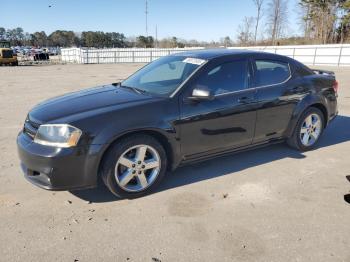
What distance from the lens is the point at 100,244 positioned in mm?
2996

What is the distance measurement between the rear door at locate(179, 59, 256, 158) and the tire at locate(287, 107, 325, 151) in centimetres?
102

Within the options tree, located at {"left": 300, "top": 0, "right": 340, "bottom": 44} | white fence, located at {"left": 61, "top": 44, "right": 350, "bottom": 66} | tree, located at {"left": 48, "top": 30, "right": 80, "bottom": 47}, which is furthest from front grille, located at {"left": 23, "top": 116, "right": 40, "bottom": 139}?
tree, located at {"left": 48, "top": 30, "right": 80, "bottom": 47}

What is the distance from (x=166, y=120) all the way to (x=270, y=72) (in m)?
1.92

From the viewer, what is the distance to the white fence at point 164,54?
2733 centimetres

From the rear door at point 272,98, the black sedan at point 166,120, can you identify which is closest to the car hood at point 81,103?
the black sedan at point 166,120

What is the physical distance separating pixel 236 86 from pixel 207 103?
22.3 inches

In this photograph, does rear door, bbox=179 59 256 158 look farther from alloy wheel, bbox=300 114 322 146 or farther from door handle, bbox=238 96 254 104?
alloy wheel, bbox=300 114 322 146

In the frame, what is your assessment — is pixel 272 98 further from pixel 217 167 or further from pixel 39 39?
pixel 39 39

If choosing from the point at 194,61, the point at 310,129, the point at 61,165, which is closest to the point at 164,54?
the point at 310,129

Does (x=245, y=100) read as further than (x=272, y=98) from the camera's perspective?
No

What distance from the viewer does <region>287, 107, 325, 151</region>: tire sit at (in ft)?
17.1

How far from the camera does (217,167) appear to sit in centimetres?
472

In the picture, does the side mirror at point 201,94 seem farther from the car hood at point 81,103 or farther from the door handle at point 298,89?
the door handle at point 298,89

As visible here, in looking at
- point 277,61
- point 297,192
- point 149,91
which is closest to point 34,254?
point 149,91
